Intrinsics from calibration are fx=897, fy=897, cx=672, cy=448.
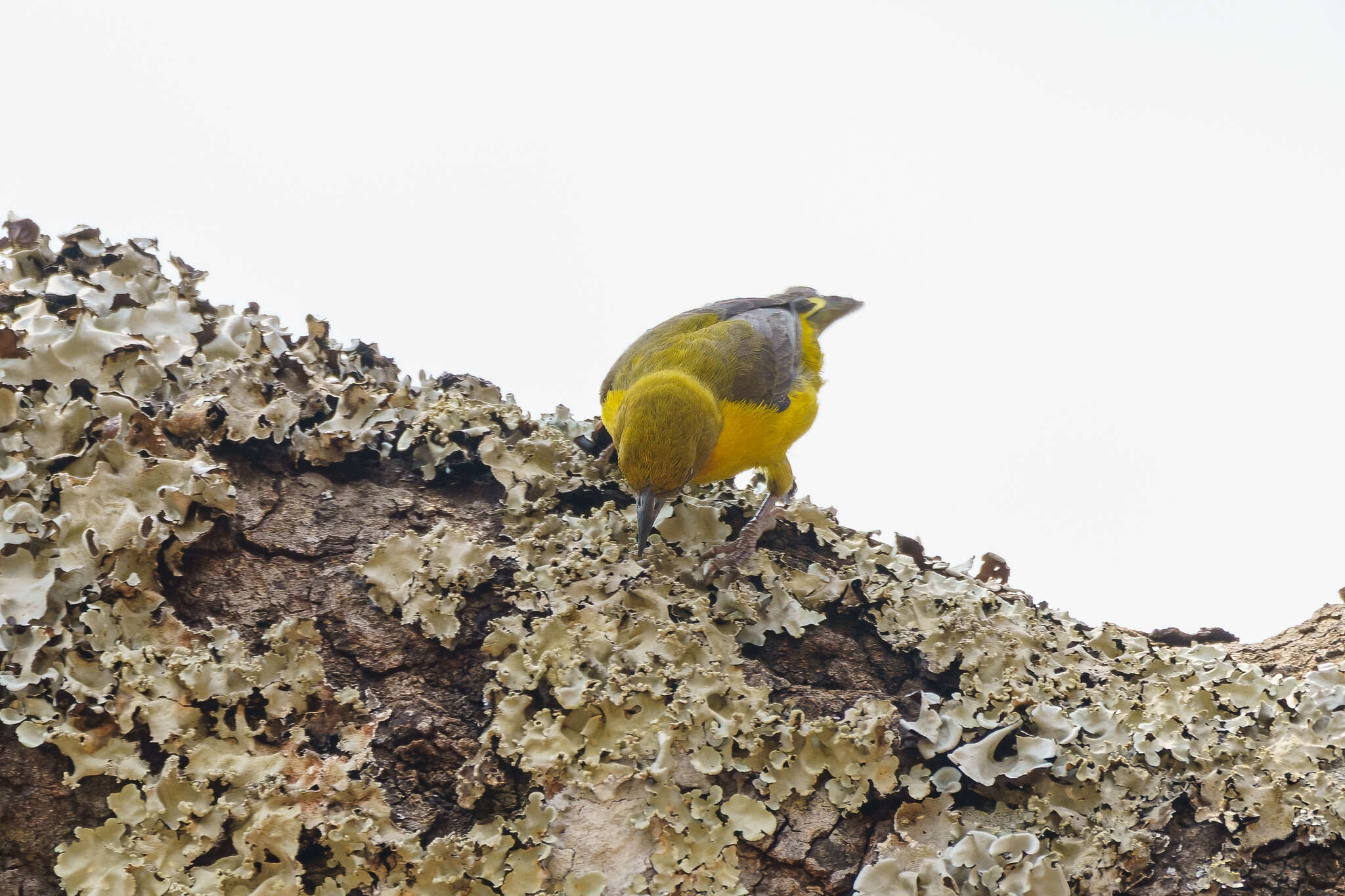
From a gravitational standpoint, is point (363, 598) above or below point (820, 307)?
below

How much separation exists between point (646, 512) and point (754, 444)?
97 cm

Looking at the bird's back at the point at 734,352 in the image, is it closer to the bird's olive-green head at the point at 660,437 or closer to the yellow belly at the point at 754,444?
the yellow belly at the point at 754,444

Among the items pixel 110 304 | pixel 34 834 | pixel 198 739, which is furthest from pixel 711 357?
pixel 34 834

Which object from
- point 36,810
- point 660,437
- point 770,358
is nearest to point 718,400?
point 770,358

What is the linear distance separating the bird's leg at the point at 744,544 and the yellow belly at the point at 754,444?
433 millimetres

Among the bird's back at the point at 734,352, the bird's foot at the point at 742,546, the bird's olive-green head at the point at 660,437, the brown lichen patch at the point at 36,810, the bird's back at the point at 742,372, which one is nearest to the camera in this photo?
the brown lichen patch at the point at 36,810

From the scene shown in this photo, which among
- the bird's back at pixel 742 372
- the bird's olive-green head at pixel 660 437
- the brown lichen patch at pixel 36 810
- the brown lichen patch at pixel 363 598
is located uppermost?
the bird's back at pixel 742 372

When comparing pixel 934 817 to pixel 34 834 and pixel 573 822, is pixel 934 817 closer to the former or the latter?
pixel 573 822

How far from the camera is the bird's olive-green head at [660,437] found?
9.47 ft

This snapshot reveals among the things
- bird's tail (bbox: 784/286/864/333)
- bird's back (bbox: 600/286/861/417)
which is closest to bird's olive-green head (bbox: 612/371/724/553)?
bird's back (bbox: 600/286/861/417)

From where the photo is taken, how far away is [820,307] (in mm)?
5320

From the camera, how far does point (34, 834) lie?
6.12 feet

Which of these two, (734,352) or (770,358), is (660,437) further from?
(770,358)

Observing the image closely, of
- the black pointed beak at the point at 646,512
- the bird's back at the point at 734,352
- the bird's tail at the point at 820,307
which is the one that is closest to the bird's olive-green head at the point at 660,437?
the black pointed beak at the point at 646,512
